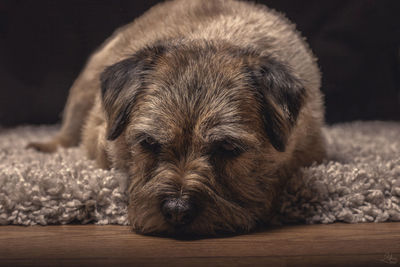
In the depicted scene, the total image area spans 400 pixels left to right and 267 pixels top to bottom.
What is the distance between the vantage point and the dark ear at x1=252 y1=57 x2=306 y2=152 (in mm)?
2363

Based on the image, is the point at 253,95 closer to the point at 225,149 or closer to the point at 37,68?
the point at 225,149

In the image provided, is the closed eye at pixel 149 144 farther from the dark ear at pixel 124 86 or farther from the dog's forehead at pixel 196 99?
the dark ear at pixel 124 86

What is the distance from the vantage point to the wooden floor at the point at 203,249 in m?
2.08

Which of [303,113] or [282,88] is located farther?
[303,113]

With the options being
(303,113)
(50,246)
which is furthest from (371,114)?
(50,246)

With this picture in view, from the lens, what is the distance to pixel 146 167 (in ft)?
7.72

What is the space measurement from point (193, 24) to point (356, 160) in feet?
3.89

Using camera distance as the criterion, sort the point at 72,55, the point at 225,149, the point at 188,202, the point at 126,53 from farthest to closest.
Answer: the point at 72,55 < the point at 126,53 < the point at 225,149 < the point at 188,202

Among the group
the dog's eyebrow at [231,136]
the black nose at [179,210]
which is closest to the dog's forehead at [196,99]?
the dog's eyebrow at [231,136]

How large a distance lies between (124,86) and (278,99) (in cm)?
68

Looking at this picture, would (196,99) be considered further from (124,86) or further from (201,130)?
(124,86)

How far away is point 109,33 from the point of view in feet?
A: 12.8

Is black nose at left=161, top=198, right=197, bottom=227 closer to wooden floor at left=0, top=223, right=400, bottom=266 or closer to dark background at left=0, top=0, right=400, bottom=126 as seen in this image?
wooden floor at left=0, top=223, right=400, bottom=266

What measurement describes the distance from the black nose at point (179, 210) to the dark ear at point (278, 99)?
1.62 feet
